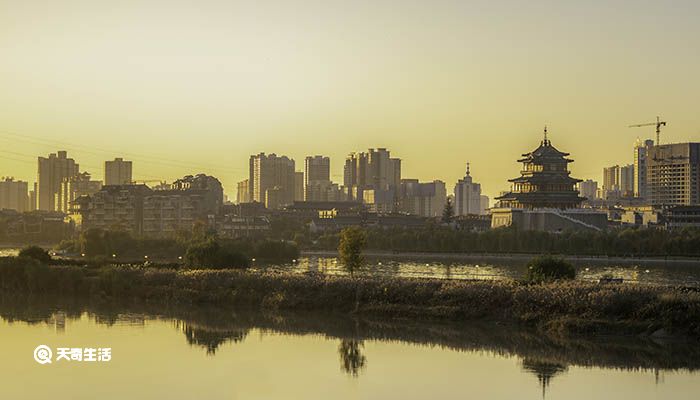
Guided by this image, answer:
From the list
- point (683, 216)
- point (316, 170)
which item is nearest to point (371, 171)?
point (316, 170)

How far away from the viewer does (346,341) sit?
2408 centimetres

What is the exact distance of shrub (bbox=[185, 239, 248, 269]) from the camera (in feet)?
118

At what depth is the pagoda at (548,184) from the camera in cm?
7000

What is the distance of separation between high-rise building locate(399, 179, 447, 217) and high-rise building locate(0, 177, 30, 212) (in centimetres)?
5527

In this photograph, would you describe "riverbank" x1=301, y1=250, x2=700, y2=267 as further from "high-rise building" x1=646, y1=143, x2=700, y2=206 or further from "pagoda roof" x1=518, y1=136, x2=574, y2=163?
"high-rise building" x1=646, y1=143, x2=700, y2=206

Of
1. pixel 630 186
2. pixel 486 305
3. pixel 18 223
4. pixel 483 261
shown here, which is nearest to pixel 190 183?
pixel 18 223

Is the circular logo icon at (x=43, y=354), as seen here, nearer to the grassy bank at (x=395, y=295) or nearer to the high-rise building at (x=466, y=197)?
the grassy bank at (x=395, y=295)

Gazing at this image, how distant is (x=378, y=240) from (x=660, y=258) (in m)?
18.4

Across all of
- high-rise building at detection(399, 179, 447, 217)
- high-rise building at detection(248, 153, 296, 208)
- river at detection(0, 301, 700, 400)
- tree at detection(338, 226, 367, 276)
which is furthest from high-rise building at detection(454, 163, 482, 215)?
river at detection(0, 301, 700, 400)

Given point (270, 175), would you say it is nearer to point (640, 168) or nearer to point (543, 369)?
point (640, 168)

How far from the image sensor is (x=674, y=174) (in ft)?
381

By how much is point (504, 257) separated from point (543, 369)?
4101cm
